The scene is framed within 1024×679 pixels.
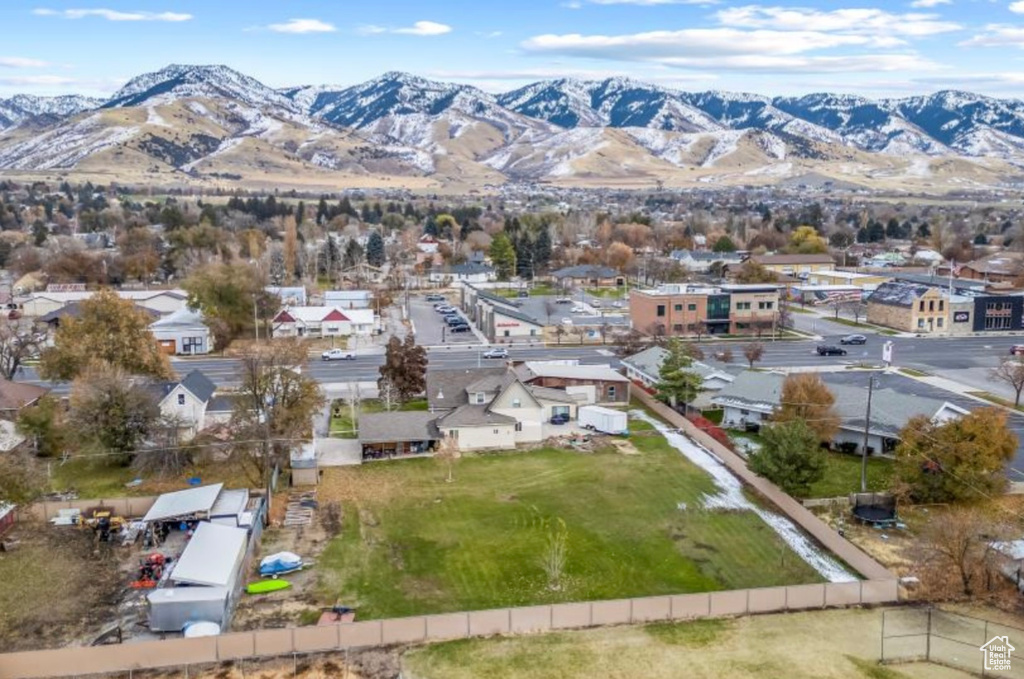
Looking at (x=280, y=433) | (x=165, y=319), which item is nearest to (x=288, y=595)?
(x=280, y=433)

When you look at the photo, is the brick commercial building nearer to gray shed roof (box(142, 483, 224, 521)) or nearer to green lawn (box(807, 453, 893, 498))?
green lawn (box(807, 453, 893, 498))

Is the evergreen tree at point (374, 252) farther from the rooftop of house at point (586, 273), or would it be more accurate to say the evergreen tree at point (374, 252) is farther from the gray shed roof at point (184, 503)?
the gray shed roof at point (184, 503)

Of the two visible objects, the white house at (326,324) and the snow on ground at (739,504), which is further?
the white house at (326,324)

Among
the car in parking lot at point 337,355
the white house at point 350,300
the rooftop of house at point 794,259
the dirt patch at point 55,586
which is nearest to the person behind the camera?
the dirt patch at point 55,586

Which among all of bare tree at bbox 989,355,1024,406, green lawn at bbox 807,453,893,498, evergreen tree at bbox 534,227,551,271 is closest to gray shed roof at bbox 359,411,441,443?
green lawn at bbox 807,453,893,498

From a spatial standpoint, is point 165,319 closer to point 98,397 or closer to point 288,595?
point 98,397

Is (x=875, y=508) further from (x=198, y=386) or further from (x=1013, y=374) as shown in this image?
(x=198, y=386)

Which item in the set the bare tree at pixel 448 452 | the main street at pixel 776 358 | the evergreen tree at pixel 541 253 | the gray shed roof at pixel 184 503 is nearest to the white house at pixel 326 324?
the main street at pixel 776 358
